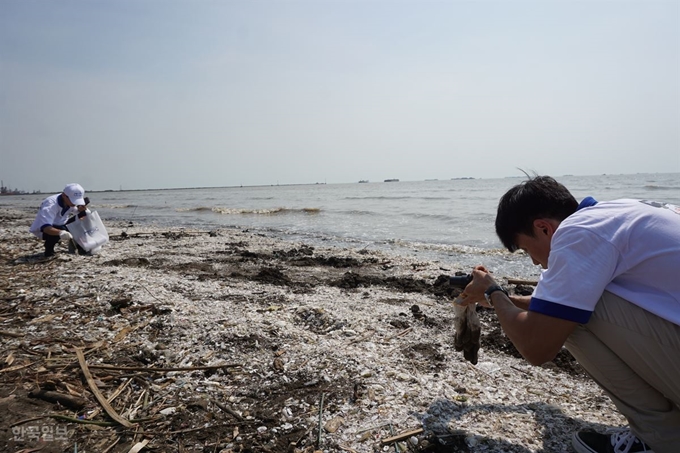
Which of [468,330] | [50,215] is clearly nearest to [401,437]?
[468,330]

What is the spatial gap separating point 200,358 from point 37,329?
1.91 meters

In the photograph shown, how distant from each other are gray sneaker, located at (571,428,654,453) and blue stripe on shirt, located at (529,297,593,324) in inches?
36.6

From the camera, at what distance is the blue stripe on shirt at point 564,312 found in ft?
5.98

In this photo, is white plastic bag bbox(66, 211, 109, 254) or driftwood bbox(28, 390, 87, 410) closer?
driftwood bbox(28, 390, 87, 410)

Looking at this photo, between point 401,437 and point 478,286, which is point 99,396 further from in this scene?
point 478,286

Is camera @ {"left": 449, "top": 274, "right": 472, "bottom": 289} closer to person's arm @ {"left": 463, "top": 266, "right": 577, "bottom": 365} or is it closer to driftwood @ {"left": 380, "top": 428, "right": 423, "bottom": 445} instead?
person's arm @ {"left": 463, "top": 266, "right": 577, "bottom": 365}

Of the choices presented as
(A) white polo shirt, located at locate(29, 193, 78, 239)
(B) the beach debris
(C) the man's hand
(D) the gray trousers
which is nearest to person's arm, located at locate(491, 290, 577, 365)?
(D) the gray trousers

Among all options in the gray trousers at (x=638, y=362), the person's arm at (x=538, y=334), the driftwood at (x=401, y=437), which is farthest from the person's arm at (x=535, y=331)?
the driftwood at (x=401, y=437)

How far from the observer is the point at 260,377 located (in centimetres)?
313

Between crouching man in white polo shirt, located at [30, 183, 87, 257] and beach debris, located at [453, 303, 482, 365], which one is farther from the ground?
crouching man in white polo shirt, located at [30, 183, 87, 257]

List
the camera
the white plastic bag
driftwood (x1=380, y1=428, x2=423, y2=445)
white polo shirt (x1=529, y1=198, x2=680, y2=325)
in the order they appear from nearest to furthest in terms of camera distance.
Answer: white polo shirt (x1=529, y1=198, x2=680, y2=325) < driftwood (x1=380, y1=428, x2=423, y2=445) < the camera < the white plastic bag

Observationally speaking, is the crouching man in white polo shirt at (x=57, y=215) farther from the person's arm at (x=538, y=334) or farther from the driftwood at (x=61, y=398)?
the person's arm at (x=538, y=334)

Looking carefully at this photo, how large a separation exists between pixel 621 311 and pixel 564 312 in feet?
1.10

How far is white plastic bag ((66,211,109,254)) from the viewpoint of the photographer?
8.05 meters
